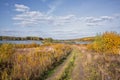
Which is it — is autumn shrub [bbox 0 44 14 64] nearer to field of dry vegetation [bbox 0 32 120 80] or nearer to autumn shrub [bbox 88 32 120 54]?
field of dry vegetation [bbox 0 32 120 80]

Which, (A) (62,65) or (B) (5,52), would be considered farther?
(A) (62,65)

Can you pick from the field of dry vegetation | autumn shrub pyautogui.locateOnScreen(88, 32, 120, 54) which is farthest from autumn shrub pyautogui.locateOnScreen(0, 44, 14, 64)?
autumn shrub pyautogui.locateOnScreen(88, 32, 120, 54)

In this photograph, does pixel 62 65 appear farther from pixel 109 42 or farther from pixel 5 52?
pixel 109 42

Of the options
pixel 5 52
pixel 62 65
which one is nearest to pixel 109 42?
pixel 62 65

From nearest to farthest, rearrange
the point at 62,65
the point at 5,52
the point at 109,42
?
1. the point at 5,52
2. the point at 62,65
3. the point at 109,42

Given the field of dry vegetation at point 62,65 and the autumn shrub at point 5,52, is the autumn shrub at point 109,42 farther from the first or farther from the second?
the autumn shrub at point 5,52

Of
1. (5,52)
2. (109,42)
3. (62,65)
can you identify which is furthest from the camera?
(109,42)

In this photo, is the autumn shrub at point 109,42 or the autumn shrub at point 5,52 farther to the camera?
the autumn shrub at point 109,42

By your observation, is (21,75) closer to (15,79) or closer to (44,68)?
(15,79)

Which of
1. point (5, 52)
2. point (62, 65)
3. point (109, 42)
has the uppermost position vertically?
point (109, 42)

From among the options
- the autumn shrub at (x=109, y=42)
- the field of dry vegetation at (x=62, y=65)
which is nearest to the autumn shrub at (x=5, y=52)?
the field of dry vegetation at (x=62, y=65)

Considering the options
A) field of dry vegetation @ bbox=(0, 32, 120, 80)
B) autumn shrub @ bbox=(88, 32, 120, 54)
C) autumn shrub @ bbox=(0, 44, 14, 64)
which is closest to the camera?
field of dry vegetation @ bbox=(0, 32, 120, 80)

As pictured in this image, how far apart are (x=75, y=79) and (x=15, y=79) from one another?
178 inches

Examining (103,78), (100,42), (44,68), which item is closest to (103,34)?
(100,42)
